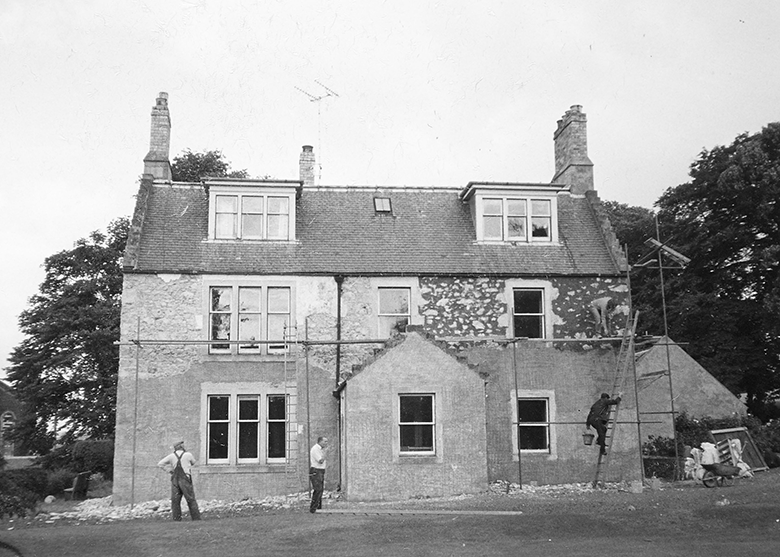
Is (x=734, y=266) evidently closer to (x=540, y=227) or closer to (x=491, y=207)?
(x=540, y=227)

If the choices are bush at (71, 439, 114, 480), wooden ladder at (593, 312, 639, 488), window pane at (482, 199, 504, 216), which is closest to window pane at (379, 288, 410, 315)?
window pane at (482, 199, 504, 216)

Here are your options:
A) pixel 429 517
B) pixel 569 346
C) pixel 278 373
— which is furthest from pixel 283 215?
pixel 429 517

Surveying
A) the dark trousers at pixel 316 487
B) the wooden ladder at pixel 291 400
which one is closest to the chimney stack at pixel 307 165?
the wooden ladder at pixel 291 400

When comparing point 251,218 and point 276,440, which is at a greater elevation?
point 251,218

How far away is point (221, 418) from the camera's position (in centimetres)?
2598

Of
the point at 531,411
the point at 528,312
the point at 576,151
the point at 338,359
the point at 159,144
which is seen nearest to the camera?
the point at 338,359

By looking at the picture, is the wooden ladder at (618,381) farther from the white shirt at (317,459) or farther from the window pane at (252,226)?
the window pane at (252,226)

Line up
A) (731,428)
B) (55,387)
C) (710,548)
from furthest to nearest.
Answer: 1. (55,387)
2. (731,428)
3. (710,548)

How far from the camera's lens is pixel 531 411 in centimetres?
2695

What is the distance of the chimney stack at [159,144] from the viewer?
29562 mm

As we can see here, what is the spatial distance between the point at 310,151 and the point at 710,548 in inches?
874

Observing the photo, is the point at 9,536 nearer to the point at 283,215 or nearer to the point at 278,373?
the point at 278,373

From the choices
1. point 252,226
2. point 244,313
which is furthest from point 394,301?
point 252,226

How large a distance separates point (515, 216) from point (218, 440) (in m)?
12.5
